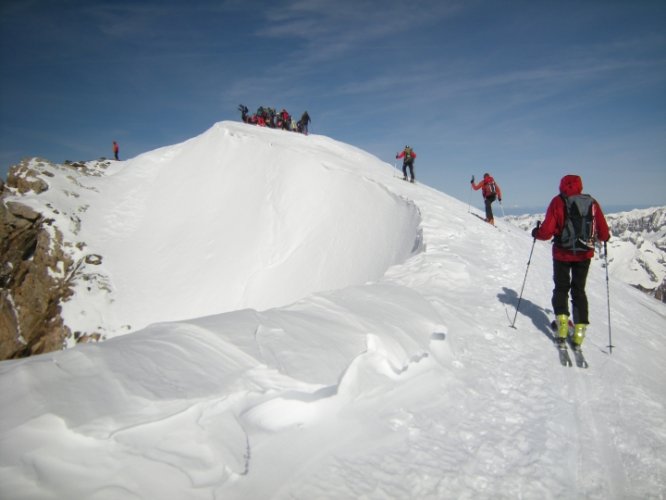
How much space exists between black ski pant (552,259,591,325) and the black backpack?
0.28 m

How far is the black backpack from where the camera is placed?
17.1 ft

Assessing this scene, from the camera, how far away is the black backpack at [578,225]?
17.1 ft

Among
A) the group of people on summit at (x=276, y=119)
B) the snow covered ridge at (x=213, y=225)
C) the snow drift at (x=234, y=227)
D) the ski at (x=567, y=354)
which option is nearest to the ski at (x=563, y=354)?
the ski at (x=567, y=354)

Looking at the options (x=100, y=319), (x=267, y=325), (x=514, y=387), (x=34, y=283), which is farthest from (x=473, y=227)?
(x=34, y=283)

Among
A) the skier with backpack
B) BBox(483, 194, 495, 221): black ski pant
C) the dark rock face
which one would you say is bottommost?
the dark rock face

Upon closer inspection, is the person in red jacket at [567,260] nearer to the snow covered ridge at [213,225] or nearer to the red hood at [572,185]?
the red hood at [572,185]

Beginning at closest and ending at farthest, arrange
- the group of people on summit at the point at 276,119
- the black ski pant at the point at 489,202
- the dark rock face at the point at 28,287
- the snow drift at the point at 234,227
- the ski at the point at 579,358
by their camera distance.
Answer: the ski at the point at 579,358 → the black ski pant at the point at 489,202 → the snow drift at the point at 234,227 → the dark rock face at the point at 28,287 → the group of people on summit at the point at 276,119

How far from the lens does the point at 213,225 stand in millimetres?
21438

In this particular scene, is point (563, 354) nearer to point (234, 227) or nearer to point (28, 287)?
point (234, 227)

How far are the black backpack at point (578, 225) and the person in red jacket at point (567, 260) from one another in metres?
0.04

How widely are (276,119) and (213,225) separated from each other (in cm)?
1462

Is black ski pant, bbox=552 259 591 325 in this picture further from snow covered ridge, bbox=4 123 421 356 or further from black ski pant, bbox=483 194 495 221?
black ski pant, bbox=483 194 495 221

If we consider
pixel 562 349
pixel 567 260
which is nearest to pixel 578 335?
pixel 562 349

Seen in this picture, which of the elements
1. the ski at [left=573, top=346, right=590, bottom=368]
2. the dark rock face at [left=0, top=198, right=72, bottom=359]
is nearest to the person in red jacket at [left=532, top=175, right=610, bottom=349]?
the ski at [left=573, top=346, right=590, bottom=368]
